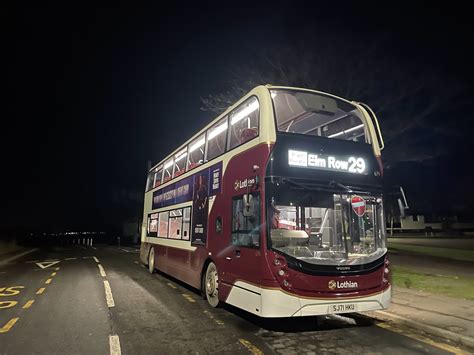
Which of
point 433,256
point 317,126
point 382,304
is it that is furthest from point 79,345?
point 433,256

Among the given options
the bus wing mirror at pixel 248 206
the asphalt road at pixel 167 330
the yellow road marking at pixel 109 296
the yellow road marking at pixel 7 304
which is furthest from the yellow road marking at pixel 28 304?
the bus wing mirror at pixel 248 206

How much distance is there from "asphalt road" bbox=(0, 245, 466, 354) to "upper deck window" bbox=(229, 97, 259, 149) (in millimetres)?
3529

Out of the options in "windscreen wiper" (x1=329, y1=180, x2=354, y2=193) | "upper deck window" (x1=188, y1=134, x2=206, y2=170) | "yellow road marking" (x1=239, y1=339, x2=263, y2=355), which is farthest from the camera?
"upper deck window" (x1=188, y1=134, x2=206, y2=170)

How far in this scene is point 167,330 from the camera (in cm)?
619

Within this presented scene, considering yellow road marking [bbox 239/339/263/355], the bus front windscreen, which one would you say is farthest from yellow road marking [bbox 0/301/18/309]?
the bus front windscreen

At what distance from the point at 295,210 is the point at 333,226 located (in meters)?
0.83

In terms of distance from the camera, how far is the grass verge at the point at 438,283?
29.7ft

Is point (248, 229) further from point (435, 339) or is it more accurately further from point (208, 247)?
point (435, 339)

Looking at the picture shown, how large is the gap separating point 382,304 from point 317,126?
3.97m

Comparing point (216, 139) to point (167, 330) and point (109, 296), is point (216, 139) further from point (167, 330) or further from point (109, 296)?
point (109, 296)

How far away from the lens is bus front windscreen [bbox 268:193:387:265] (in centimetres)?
605

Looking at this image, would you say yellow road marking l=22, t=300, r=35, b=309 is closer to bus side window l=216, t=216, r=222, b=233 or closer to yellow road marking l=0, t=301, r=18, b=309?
yellow road marking l=0, t=301, r=18, b=309

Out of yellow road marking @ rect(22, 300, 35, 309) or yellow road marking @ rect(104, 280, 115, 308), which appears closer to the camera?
yellow road marking @ rect(22, 300, 35, 309)

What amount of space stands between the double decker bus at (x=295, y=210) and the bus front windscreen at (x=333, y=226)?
0.06ft
